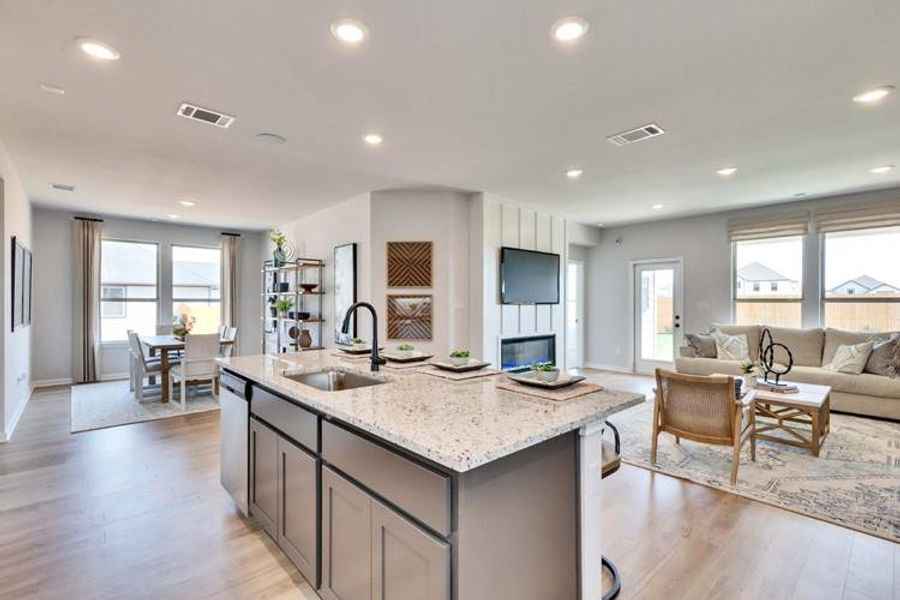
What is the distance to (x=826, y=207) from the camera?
562 cm

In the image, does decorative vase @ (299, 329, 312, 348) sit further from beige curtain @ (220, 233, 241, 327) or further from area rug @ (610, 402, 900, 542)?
area rug @ (610, 402, 900, 542)

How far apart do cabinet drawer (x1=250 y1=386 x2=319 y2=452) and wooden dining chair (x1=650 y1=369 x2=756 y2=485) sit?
2.56m

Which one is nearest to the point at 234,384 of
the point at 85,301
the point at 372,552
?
the point at 372,552

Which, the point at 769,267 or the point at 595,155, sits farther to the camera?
the point at 769,267

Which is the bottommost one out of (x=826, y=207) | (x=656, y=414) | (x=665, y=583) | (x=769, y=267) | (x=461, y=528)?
(x=665, y=583)

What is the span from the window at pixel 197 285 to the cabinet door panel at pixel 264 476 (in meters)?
6.27

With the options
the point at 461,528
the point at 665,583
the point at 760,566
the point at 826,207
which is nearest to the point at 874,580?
the point at 760,566

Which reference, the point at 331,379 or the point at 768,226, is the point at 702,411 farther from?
the point at 768,226

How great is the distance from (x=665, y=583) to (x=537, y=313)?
4.41m

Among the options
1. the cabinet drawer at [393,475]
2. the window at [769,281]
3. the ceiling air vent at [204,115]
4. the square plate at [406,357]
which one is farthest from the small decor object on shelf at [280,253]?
the window at [769,281]

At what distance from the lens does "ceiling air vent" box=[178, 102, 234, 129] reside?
2.89 m

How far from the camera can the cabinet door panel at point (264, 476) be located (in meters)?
2.19

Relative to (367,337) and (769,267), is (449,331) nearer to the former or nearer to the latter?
(367,337)

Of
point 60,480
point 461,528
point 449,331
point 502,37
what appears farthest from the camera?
point 449,331
